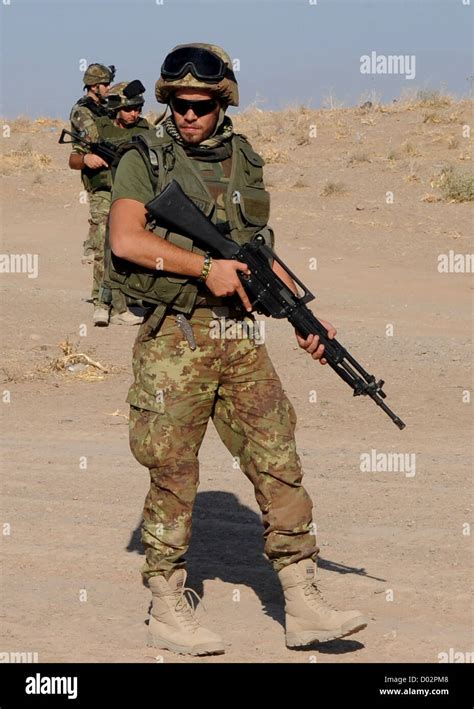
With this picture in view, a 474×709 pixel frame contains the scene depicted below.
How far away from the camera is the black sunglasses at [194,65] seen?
4516mm

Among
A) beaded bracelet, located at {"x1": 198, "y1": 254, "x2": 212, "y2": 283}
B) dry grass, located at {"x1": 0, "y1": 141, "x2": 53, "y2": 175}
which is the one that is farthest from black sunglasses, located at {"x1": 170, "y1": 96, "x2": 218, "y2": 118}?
dry grass, located at {"x1": 0, "y1": 141, "x2": 53, "y2": 175}

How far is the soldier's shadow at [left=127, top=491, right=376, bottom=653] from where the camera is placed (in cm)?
533

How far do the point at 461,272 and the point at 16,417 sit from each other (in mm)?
6791

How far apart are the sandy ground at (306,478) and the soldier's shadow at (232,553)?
0.5 inches

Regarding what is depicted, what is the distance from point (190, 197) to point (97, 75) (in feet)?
22.2

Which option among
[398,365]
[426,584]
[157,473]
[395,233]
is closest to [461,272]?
[395,233]

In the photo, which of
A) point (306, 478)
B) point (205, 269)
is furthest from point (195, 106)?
point (306, 478)

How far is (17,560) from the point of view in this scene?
5.68m

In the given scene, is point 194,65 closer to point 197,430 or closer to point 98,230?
point 197,430

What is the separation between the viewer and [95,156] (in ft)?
34.9

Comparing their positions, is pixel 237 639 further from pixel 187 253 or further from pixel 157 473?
pixel 187 253

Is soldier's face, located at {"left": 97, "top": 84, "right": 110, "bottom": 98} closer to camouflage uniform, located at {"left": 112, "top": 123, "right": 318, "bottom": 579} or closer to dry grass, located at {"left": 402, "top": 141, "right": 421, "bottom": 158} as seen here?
camouflage uniform, located at {"left": 112, "top": 123, "right": 318, "bottom": 579}

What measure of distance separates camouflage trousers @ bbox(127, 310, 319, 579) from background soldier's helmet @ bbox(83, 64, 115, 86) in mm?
6726

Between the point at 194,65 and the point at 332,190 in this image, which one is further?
the point at 332,190
